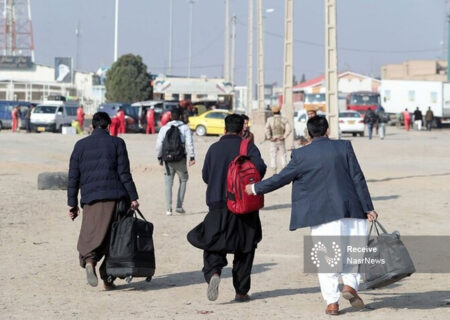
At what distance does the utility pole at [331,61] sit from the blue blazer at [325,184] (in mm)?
16497

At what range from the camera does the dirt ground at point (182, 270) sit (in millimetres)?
9211

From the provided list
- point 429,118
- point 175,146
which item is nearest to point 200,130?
point 429,118

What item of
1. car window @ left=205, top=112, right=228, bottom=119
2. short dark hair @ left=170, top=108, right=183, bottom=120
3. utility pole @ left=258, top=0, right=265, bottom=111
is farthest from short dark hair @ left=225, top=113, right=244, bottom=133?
car window @ left=205, top=112, right=228, bottom=119

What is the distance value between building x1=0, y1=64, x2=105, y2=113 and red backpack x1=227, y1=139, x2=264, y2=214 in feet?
267

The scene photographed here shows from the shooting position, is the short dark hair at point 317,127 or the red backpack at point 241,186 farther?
the red backpack at point 241,186

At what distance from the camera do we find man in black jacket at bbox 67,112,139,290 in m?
10.1

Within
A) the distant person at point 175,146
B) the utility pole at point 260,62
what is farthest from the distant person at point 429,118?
the distant person at point 175,146

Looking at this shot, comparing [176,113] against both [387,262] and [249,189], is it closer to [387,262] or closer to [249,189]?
[249,189]

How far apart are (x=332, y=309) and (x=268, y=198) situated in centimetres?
1203

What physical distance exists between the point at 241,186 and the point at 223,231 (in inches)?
18.3

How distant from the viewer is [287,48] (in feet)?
124

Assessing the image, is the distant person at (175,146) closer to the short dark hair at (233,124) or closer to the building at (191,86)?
the short dark hair at (233,124)

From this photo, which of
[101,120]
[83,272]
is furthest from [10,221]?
[101,120]

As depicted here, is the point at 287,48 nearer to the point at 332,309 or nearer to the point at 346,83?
the point at 332,309
